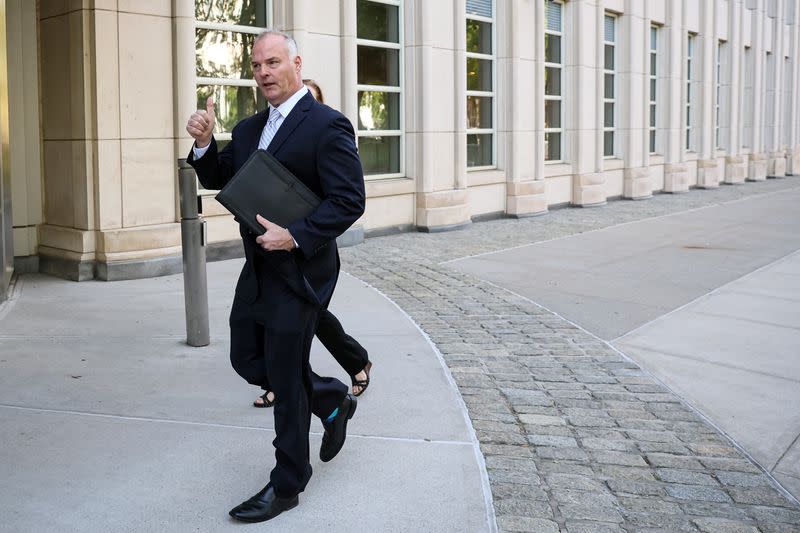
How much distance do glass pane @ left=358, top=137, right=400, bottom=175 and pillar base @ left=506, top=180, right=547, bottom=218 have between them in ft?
9.78

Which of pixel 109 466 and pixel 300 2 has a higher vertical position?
pixel 300 2

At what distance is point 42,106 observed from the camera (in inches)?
412

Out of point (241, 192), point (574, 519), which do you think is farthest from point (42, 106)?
point (574, 519)

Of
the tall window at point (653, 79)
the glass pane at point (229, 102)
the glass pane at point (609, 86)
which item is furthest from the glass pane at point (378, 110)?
the tall window at point (653, 79)

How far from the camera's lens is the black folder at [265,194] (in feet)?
12.5

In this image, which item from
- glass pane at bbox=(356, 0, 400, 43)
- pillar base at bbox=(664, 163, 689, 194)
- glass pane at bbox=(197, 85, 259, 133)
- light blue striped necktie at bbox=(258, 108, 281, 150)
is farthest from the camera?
pillar base at bbox=(664, 163, 689, 194)

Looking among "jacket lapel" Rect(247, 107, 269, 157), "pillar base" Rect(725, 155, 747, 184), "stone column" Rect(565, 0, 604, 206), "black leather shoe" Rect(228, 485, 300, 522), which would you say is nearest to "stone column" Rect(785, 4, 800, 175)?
"pillar base" Rect(725, 155, 747, 184)

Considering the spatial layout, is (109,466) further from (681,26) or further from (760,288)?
(681,26)

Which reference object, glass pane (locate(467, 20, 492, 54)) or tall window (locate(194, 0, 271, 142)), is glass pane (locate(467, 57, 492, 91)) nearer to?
glass pane (locate(467, 20, 492, 54))

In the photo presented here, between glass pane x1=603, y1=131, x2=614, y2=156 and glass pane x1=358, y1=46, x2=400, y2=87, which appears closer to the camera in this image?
glass pane x1=358, y1=46, x2=400, y2=87

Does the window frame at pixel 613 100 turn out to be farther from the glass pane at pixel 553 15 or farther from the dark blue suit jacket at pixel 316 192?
the dark blue suit jacket at pixel 316 192

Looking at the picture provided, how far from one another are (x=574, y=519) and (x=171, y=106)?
7.81 m

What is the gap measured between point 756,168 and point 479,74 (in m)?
18.9

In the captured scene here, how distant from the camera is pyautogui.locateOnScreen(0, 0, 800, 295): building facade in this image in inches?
393
